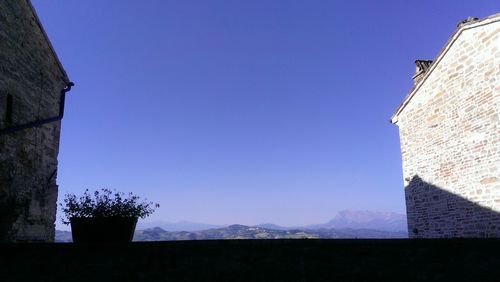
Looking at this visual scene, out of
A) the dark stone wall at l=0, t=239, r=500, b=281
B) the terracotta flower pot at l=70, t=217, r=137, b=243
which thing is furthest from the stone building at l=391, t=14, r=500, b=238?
the terracotta flower pot at l=70, t=217, r=137, b=243

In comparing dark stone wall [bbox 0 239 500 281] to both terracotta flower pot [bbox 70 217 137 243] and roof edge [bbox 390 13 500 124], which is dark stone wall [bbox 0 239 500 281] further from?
roof edge [bbox 390 13 500 124]

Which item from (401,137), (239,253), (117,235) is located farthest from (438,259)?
(401,137)

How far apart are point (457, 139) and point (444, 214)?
2.29 meters

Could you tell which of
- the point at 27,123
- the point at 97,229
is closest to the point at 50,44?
the point at 27,123

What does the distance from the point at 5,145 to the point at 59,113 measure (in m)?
2.44

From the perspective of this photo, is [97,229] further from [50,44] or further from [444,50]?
[444,50]

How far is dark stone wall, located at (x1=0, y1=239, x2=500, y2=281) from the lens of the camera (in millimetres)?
3965

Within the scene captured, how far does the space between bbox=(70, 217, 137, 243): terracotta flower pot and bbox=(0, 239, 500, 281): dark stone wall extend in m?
2.03

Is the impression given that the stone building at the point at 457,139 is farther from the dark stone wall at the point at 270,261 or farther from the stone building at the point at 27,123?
the stone building at the point at 27,123

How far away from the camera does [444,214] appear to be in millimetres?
13000

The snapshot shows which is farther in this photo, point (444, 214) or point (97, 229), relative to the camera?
point (444, 214)

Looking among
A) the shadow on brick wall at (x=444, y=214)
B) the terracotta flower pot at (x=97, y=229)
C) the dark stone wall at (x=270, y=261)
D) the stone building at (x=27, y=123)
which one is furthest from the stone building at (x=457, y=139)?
the stone building at (x=27, y=123)

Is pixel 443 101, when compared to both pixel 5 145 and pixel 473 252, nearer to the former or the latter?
pixel 473 252

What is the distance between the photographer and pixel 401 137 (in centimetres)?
1553
